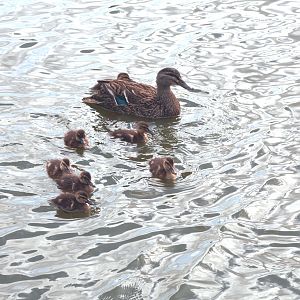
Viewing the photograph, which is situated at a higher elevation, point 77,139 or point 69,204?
point 77,139

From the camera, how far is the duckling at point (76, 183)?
291 inches

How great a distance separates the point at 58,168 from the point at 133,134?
44.0 inches

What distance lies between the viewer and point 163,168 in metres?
7.65

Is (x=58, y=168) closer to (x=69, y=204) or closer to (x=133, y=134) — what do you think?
(x=69, y=204)

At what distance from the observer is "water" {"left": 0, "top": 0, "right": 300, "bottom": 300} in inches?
253

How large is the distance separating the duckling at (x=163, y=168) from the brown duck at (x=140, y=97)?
5.80ft

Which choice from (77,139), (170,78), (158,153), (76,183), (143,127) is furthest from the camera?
(170,78)

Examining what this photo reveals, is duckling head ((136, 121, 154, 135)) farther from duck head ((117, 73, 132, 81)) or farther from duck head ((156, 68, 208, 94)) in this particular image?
duck head ((117, 73, 132, 81))

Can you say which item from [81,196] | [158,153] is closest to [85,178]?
[81,196]

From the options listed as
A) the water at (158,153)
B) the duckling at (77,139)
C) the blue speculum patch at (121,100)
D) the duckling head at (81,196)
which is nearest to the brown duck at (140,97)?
the blue speculum patch at (121,100)

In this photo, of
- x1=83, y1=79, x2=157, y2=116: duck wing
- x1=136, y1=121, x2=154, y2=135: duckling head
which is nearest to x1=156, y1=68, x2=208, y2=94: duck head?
x1=83, y1=79, x2=157, y2=116: duck wing

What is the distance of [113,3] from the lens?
491 inches

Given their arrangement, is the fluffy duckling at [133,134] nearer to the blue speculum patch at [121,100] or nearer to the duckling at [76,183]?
the blue speculum patch at [121,100]

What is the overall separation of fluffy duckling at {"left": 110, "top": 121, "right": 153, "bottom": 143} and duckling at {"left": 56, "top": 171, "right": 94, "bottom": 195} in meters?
1.13
